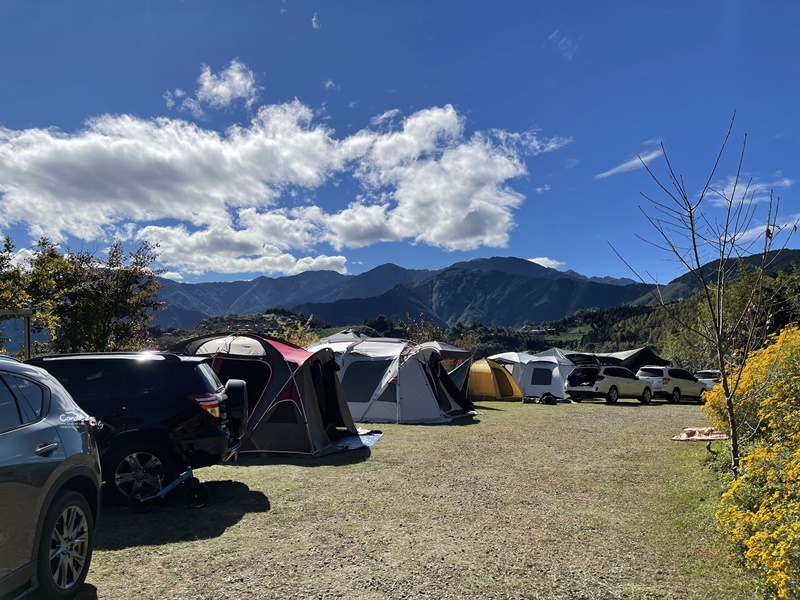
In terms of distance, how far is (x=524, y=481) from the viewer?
793 cm

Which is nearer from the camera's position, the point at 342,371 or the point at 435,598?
the point at 435,598

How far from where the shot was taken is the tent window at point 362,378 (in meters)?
15.4

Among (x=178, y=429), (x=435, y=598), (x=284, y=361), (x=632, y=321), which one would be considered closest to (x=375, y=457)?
(x=284, y=361)

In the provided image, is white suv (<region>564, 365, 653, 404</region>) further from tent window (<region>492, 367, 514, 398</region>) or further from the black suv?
the black suv

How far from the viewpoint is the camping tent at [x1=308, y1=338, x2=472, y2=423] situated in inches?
594

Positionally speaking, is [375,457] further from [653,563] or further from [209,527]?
[653,563]

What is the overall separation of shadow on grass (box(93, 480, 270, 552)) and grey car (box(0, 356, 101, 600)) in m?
1.34

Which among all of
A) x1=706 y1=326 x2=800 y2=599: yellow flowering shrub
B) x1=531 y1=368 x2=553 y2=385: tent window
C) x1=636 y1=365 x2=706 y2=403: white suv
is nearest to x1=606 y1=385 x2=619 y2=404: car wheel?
x1=636 y1=365 x2=706 y2=403: white suv

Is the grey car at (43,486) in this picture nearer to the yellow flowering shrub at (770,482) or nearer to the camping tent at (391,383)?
the yellow flowering shrub at (770,482)

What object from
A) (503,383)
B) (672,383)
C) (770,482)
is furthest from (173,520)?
(672,383)

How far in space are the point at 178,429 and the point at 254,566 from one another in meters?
2.47

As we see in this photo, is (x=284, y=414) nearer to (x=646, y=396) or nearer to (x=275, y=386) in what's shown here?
(x=275, y=386)

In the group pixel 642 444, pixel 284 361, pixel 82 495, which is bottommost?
pixel 642 444

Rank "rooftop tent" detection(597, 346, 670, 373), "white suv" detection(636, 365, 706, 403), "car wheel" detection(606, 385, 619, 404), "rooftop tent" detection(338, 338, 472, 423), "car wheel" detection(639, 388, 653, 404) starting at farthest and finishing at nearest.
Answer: "rooftop tent" detection(597, 346, 670, 373), "white suv" detection(636, 365, 706, 403), "car wheel" detection(639, 388, 653, 404), "car wheel" detection(606, 385, 619, 404), "rooftop tent" detection(338, 338, 472, 423)
